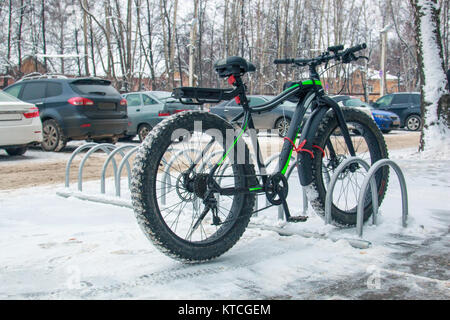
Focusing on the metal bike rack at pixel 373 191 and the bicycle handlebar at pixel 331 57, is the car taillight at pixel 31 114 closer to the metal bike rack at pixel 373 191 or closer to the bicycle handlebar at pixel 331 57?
the bicycle handlebar at pixel 331 57

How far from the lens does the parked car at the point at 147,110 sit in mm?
15328

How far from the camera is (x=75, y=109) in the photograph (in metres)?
12.0

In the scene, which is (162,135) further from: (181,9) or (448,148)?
(181,9)

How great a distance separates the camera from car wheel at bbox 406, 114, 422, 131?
22594 mm

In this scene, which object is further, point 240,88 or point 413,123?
point 413,123

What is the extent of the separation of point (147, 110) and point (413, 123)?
39.2 ft

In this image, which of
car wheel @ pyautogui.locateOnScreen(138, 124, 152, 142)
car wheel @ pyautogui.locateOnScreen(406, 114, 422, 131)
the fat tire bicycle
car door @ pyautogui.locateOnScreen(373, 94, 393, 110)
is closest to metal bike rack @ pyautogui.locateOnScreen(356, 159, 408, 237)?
the fat tire bicycle

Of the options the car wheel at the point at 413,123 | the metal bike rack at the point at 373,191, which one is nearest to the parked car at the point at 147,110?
the metal bike rack at the point at 373,191

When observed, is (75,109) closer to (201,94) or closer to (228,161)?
(228,161)

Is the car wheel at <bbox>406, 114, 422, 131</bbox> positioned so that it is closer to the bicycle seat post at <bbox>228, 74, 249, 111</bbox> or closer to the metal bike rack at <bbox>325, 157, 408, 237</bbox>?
the metal bike rack at <bbox>325, 157, 408, 237</bbox>

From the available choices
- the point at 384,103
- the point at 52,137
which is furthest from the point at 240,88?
the point at 384,103
